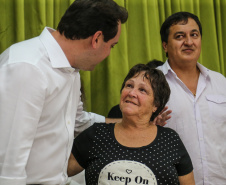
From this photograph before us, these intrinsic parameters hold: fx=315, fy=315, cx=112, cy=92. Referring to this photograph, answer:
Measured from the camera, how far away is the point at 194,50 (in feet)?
6.44

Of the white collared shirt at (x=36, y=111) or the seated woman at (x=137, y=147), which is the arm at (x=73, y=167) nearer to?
the seated woman at (x=137, y=147)

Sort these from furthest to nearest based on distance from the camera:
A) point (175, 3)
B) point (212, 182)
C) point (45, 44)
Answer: point (175, 3), point (212, 182), point (45, 44)

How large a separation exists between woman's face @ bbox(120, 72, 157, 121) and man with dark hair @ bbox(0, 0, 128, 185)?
0.78ft

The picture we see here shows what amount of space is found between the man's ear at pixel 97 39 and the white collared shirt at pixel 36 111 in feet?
0.46

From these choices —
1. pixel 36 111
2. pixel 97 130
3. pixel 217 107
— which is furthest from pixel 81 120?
pixel 217 107

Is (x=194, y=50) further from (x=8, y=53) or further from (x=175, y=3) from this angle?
(x=8, y=53)

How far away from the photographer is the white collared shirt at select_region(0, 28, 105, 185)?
1.09m

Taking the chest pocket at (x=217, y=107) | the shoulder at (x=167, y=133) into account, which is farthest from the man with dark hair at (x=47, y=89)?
the chest pocket at (x=217, y=107)

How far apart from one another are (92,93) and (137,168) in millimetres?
1056

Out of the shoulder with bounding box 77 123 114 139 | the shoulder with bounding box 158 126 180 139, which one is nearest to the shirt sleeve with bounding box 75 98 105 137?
the shoulder with bounding box 77 123 114 139

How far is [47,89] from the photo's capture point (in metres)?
1.19

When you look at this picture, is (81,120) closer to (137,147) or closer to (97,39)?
(137,147)

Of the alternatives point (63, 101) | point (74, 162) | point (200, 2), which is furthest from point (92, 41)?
point (200, 2)

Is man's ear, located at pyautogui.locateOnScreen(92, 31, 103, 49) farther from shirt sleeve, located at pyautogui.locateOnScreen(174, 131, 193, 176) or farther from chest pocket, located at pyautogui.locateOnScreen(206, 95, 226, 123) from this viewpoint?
chest pocket, located at pyautogui.locateOnScreen(206, 95, 226, 123)
